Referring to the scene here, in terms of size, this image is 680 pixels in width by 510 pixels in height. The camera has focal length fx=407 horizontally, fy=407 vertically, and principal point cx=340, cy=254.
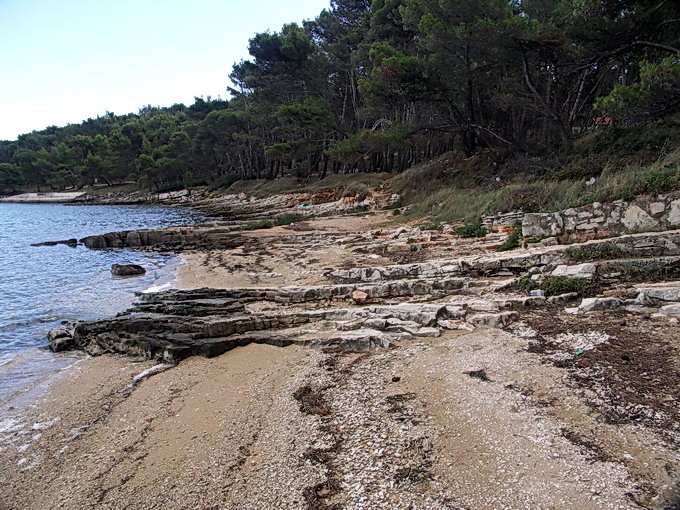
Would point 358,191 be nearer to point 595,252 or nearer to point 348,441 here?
point 595,252

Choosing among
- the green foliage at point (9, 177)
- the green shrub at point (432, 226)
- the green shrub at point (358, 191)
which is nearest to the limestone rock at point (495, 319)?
the green shrub at point (432, 226)

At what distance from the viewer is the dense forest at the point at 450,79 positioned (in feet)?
45.4

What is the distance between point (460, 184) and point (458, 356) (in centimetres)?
1819

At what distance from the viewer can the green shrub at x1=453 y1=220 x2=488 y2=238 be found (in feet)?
42.7

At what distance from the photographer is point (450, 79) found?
22344 millimetres

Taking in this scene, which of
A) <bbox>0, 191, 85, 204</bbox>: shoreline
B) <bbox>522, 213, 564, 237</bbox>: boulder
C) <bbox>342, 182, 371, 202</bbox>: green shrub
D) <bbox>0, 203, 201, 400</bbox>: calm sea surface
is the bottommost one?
<bbox>0, 203, 201, 400</bbox>: calm sea surface

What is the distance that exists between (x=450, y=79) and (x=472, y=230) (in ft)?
41.7

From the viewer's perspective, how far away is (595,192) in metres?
10.0

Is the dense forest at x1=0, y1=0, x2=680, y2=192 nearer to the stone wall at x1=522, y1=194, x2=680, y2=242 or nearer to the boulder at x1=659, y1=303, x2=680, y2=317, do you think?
the stone wall at x1=522, y1=194, x2=680, y2=242

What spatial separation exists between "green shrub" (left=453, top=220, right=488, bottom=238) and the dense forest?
16.4 feet

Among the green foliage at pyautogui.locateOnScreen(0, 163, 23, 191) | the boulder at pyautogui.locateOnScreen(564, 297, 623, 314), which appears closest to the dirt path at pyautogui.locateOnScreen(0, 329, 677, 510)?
the boulder at pyautogui.locateOnScreen(564, 297, 623, 314)

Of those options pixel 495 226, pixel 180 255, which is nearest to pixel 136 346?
pixel 495 226

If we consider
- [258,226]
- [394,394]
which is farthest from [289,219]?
[394,394]

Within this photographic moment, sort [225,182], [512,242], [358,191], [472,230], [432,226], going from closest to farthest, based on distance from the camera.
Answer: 1. [512,242]
2. [472,230]
3. [432,226]
4. [358,191]
5. [225,182]
